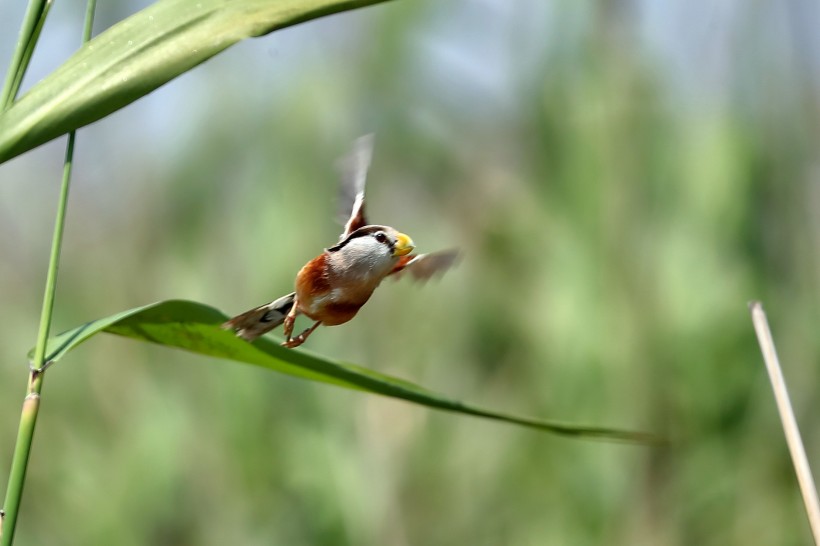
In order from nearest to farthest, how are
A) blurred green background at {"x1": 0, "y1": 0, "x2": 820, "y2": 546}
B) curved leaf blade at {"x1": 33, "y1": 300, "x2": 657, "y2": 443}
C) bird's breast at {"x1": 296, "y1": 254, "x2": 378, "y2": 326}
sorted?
1. bird's breast at {"x1": 296, "y1": 254, "x2": 378, "y2": 326}
2. curved leaf blade at {"x1": 33, "y1": 300, "x2": 657, "y2": 443}
3. blurred green background at {"x1": 0, "y1": 0, "x2": 820, "y2": 546}

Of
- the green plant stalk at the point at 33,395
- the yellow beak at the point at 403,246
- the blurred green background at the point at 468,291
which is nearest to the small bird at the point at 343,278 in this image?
the yellow beak at the point at 403,246

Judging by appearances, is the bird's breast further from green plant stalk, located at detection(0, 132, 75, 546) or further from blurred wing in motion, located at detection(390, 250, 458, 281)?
green plant stalk, located at detection(0, 132, 75, 546)

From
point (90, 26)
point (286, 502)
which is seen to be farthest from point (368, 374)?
point (286, 502)

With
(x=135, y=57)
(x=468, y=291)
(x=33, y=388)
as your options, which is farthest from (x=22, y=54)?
(x=468, y=291)

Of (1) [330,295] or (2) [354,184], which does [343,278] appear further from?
(2) [354,184]

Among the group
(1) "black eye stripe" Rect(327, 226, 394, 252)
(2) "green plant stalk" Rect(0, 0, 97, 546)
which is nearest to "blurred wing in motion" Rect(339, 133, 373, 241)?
(1) "black eye stripe" Rect(327, 226, 394, 252)

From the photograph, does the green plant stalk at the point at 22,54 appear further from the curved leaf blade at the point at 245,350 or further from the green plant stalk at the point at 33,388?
the curved leaf blade at the point at 245,350
